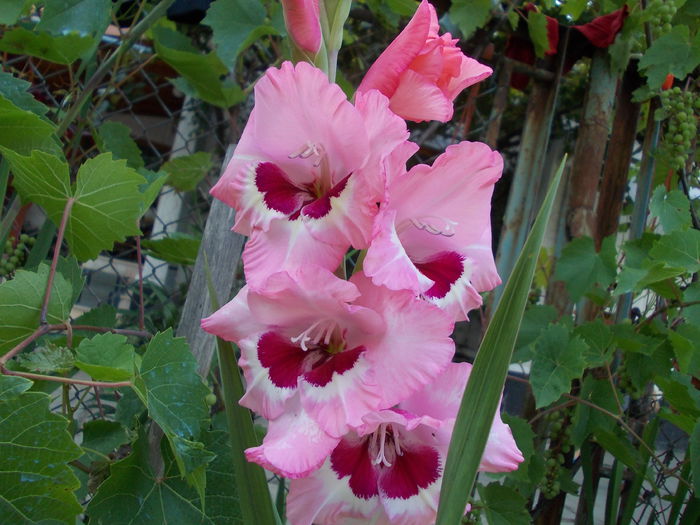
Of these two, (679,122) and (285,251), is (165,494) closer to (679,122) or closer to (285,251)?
(285,251)

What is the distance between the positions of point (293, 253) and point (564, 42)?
1.49 meters

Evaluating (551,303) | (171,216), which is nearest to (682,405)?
(551,303)

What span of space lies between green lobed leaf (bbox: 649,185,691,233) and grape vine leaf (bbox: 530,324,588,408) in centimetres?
30

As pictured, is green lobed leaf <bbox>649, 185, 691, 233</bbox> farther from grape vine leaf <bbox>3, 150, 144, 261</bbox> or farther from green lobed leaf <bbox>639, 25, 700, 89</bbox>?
grape vine leaf <bbox>3, 150, 144, 261</bbox>

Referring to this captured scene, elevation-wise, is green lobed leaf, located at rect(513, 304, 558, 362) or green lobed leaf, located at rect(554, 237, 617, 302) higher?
green lobed leaf, located at rect(554, 237, 617, 302)

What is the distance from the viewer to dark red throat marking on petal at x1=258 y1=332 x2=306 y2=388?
0.50 meters

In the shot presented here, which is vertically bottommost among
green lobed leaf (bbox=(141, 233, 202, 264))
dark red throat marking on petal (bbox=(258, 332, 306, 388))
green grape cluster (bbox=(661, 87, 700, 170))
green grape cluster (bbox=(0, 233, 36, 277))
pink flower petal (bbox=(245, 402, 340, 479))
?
green grape cluster (bbox=(0, 233, 36, 277))

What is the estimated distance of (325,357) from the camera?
0.52 metres

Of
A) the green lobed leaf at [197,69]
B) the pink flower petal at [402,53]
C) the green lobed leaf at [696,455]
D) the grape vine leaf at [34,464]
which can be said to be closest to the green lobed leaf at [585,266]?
the green lobed leaf at [696,455]

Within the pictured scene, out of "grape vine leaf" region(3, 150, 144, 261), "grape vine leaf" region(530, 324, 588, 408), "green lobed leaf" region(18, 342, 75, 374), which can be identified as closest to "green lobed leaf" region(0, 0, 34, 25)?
"grape vine leaf" region(3, 150, 144, 261)

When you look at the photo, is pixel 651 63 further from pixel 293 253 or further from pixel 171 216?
pixel 171 216

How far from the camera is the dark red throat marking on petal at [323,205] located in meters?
0.49

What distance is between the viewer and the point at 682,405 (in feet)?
4.03

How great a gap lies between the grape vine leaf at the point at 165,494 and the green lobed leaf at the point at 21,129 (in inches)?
15.1
